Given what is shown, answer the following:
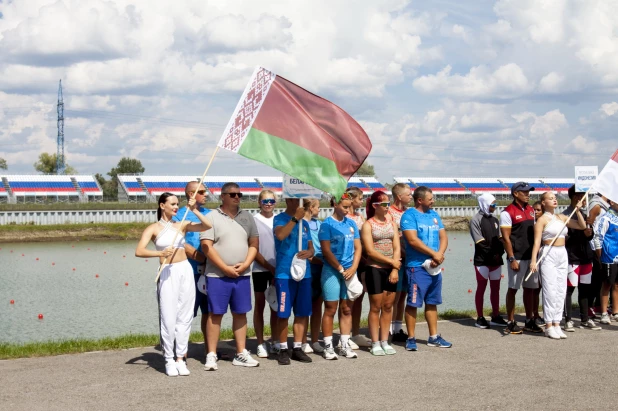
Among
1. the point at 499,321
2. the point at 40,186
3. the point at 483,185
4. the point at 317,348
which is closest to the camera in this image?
the point at 317,348

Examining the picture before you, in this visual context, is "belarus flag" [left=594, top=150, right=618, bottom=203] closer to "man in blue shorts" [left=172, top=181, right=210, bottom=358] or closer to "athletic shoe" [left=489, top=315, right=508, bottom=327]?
"athletic shoe" [left=489, top=315, right=508, bottom=327]

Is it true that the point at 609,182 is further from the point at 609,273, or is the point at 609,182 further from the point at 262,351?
the point at 262,351

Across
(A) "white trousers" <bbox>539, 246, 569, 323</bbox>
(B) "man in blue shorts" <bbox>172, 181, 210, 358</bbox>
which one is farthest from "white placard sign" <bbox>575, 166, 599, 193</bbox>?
(B) "man in blue shorts" <bbox>172, 181, 210, 358</bbox>

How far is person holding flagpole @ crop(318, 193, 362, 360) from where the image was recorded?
8.10 m

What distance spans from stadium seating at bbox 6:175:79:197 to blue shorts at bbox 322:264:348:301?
75.0 metres

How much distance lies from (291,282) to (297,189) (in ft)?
3.57

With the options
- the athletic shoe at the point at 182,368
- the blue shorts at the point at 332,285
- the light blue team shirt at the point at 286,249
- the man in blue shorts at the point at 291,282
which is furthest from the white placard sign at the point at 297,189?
the athletic shoe at the point at 182,368

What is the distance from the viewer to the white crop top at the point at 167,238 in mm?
7395

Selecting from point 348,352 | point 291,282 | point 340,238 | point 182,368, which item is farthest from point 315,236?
point 182,368

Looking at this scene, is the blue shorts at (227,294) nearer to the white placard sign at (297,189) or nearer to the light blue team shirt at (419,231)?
the white placard sign at (297,189)

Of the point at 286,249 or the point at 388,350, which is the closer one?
the point at 286,249

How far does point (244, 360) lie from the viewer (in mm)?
7688

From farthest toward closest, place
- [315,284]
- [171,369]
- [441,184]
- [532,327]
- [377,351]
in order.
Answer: [441,184] → [532,327] → [315,284] → [377,351] → [171,369]

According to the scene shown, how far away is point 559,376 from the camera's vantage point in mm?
7172
